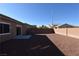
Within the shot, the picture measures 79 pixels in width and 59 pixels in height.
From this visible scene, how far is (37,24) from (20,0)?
23.3m

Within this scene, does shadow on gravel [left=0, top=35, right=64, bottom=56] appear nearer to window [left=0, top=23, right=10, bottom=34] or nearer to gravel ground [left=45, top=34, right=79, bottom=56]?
gravel ground [left=45, top=34, right=79, bottom=56]

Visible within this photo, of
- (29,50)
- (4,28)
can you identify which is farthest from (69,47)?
(4,28)

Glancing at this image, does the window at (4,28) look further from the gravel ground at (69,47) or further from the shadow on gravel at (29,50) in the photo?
the gravel ground at (69,47)

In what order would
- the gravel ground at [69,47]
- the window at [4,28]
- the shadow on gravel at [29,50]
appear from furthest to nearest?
the window at [4,28] < the gravel ground at [69,47] < the shadow on gravel at [29,50]

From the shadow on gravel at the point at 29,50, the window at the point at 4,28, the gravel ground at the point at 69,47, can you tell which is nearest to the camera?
the shadow on gravel at the point at 29,50

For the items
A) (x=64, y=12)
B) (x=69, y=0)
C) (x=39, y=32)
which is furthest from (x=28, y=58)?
(x=39, y=32)

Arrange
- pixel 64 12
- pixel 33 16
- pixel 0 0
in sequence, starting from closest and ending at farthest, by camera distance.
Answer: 1. pixel 0 0
2. pixel 64 12
3. pixel 33 16

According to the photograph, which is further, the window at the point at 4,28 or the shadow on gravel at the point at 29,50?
the window at the point at 4,28

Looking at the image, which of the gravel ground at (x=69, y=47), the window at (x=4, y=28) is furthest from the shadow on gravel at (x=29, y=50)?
the window at (x=4, y=28)

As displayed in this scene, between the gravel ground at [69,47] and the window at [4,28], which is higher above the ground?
the window at [4,28]

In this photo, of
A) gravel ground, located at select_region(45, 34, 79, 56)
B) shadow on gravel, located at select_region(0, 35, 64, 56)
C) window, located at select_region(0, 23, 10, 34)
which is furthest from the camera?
window, located at select_region(0, 23, 10, 34)

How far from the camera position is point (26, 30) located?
1179 inches

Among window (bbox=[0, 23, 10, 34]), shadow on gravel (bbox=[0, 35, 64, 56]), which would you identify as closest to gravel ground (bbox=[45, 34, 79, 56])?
shadow on gravel (bbox=[0, 35, 64, 56])

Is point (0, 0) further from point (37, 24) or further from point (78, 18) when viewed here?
point (37, 24)
